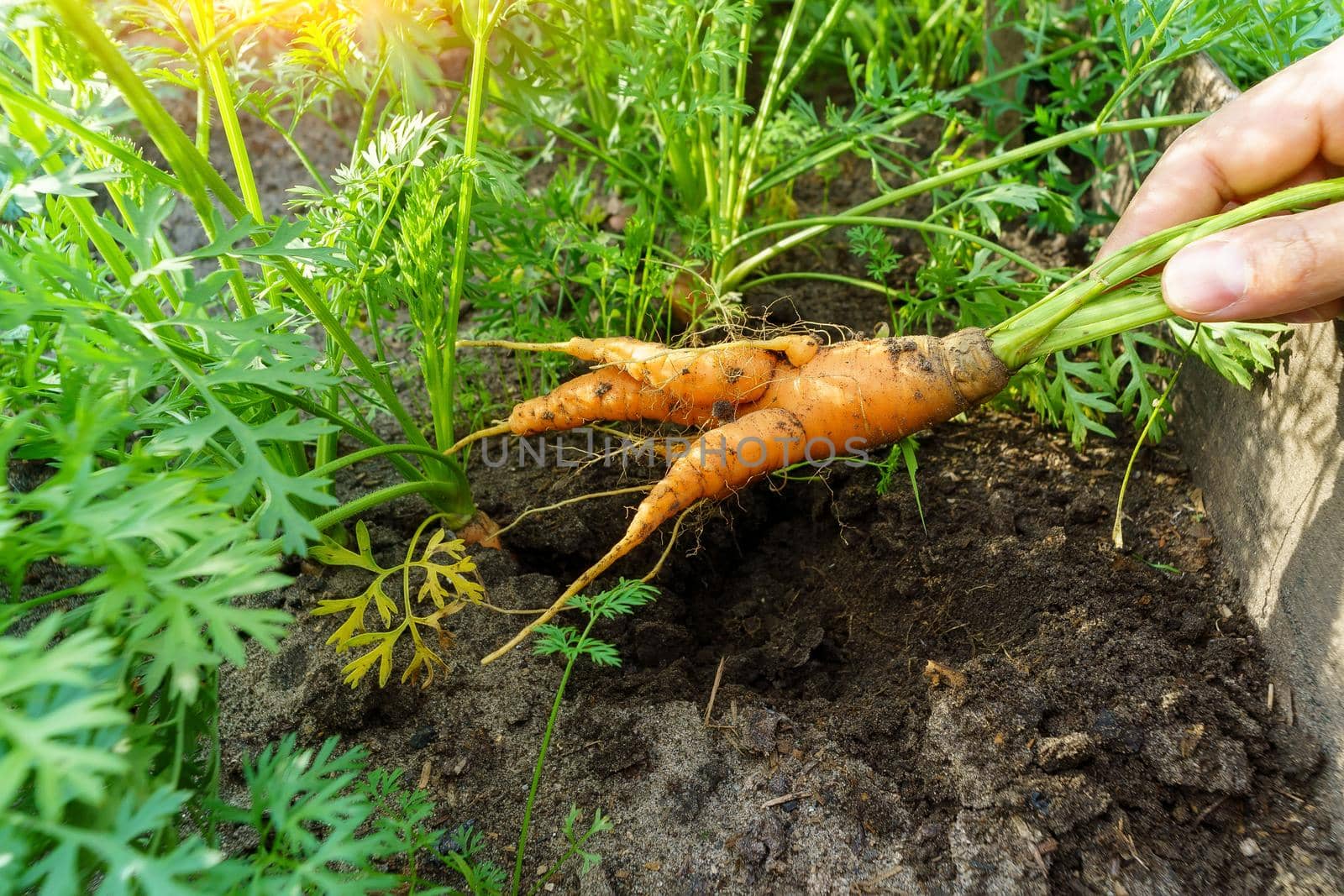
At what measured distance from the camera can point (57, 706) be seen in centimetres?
83

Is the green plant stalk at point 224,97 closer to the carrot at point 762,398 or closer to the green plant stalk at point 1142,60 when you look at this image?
the carrot at point 762,398

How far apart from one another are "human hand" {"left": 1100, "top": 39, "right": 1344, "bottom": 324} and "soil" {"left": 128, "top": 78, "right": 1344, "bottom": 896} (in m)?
0.52

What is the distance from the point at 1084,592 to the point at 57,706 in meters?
1.55

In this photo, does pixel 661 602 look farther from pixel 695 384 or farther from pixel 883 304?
pixel 883 304

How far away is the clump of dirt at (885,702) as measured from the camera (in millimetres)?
1281

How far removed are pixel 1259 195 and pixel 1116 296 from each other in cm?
39

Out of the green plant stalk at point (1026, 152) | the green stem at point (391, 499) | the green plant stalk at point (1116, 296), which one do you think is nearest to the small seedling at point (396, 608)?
the green stem at point (391, 499)

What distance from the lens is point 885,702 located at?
1.49 m

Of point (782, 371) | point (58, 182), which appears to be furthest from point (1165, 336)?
point (58, 182)

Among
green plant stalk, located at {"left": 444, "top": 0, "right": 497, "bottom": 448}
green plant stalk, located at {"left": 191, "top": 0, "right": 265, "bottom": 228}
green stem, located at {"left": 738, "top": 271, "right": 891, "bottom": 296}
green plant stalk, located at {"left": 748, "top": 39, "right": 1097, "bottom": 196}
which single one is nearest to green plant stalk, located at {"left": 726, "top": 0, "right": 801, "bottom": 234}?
green plant stalk, located at {"left": 748, "top": 39, "right": 1097, "bottom": 196}

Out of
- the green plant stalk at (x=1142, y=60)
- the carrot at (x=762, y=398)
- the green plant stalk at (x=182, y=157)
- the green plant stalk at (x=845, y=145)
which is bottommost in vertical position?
the carrot at (x=762, y=398)

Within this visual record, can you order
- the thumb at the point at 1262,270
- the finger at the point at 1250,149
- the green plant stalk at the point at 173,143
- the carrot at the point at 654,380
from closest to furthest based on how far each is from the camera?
1. the green plant stalk at the point at 173,143
2. the thumb at the point at 1262,270
3. the finger at the point at 1250,149
4. the carrot at the point at 654,380

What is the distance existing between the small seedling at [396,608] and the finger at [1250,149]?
1372 millimetres

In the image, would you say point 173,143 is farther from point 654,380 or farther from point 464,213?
point 654,380
